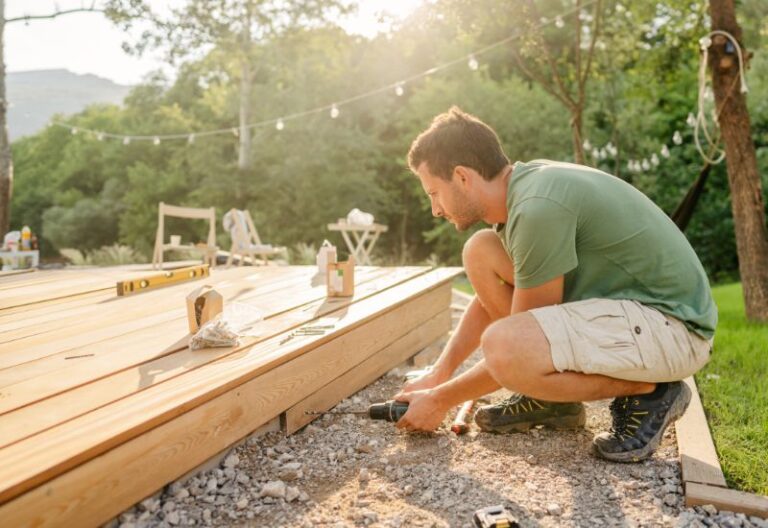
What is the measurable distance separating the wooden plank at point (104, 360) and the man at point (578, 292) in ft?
2.38

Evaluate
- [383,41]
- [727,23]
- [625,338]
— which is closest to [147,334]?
[625,338]

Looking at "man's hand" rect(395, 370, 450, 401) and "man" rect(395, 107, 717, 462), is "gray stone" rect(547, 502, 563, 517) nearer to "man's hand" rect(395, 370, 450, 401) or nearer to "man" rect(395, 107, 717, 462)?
"man" rect(395, 107, 717, 462)

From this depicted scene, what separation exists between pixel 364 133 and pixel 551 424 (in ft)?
41.2

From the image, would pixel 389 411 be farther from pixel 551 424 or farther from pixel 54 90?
pixel 54 90

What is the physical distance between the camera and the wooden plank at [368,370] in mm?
1974

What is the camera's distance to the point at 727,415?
2.09 m

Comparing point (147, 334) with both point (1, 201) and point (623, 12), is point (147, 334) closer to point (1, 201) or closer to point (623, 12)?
point (623, 12)

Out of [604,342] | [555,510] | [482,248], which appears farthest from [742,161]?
[555,510]

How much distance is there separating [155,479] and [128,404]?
0.17 meters

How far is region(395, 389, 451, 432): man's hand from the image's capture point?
1.76 m

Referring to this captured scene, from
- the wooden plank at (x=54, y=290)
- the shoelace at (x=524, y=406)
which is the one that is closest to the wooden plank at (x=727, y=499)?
→ the shoelace at (x=524, y=406)

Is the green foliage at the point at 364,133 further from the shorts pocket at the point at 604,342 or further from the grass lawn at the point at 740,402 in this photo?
the shorts pocket at the point at 604,342

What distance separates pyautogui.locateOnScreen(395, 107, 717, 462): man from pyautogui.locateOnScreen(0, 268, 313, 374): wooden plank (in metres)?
1.05

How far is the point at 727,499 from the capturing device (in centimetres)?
146
